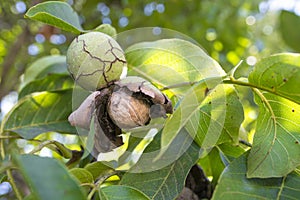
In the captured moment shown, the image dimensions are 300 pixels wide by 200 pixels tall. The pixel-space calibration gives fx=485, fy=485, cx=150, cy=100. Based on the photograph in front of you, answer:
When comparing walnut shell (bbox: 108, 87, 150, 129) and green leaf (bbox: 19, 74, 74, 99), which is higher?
walnut shell (bbox: 108, 87, 150, 129)

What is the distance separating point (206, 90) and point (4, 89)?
1.37m

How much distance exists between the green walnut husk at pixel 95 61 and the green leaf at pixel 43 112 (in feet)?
0.95

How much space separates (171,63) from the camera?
3.37 feet

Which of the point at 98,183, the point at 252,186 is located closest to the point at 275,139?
the point at 252,186

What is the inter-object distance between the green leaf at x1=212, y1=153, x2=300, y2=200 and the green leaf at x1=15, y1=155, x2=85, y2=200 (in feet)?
0.89

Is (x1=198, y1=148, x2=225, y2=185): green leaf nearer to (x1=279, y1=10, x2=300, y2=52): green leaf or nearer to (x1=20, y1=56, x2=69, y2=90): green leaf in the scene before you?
(x1=279, y1=10, x2=300, y2=52): green leaf

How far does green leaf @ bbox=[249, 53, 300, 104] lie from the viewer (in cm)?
74

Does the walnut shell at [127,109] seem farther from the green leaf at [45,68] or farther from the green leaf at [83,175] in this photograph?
the green leaf at [45,68]

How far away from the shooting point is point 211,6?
2523 millimetres

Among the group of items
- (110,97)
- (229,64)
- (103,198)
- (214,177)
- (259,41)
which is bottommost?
(259,41)

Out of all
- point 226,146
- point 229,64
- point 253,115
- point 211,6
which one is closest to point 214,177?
point 226,146

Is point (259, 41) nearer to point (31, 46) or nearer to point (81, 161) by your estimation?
→ point (31, 46)

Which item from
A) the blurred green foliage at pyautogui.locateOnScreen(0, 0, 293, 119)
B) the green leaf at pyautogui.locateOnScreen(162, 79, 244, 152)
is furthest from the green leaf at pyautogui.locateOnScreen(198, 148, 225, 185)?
the blurred green foliage at pyautogui.locateOnScreen(0, 0, 293, 119)

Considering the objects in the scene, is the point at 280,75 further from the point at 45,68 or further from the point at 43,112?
the point at 45,68
